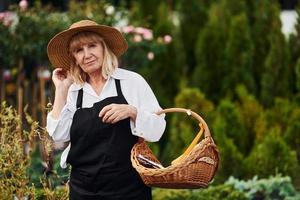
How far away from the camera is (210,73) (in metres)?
12.1

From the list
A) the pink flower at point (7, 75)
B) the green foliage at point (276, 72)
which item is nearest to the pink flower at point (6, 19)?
the pink flower at point (7, 75)

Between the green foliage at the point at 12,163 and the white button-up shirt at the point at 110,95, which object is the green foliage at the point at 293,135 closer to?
the green foliage at the point at 12,163

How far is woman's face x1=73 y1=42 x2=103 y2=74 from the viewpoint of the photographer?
5402mm

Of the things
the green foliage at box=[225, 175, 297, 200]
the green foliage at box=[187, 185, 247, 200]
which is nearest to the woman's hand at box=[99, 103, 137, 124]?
the green foliage at box=[187, 185, 247, 200]

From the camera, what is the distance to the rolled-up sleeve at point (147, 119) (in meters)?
5.26

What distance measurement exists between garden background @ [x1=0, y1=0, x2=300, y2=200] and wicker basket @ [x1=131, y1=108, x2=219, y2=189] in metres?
2.57

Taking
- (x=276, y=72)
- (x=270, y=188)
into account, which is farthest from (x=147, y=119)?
(x=276, y=72)

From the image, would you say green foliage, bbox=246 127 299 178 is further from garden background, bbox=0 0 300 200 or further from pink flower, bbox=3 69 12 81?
pink flower, bbox=3 69 12 81

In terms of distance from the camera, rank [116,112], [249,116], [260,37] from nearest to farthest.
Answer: [116,112], [249,116], [260,37]

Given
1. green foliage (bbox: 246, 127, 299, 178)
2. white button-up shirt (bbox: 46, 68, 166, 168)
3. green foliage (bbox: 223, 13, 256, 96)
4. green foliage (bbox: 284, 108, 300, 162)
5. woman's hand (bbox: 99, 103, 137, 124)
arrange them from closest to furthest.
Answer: woman's hand (bbox: 99, 103, 137, 124), white button-up shirt (bbox: 46, 68, 166, 168), green foliage (bbox: 246, 127, 299, 178), green foliage (bbox: 284, 108, 300, 162), green foliage (bbox: 223, 13, 256, 96)

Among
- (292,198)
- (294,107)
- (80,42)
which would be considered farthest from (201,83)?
(80,42)

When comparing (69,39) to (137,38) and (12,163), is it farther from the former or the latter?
(137,38)

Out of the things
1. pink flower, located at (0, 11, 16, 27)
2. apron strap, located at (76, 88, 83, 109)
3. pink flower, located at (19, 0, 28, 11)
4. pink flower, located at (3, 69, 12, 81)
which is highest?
pink flower, located at (19, 0, 28, 11)

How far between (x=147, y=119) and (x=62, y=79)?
0.59m
